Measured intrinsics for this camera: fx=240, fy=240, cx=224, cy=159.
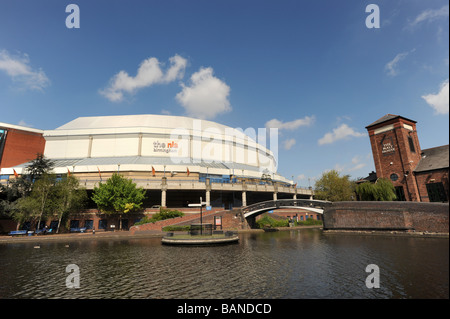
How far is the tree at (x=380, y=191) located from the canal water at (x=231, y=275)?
60.3 feet

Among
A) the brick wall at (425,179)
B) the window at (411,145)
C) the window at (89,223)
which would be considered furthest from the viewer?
the window at (89,223)

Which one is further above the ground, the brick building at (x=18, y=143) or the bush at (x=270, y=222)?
the brick building at (x=18, y=143)

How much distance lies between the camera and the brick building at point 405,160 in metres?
31.6

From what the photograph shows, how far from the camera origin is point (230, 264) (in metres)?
16.1

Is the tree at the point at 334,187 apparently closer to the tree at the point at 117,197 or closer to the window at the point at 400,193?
the window at the point at 400,193

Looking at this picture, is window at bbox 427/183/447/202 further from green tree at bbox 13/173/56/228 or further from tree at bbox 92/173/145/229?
green tree at bbox 13/173/56/228

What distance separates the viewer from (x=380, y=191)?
3578 centimetres

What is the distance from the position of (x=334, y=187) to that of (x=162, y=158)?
40.2 metres

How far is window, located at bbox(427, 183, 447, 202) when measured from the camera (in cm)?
2995

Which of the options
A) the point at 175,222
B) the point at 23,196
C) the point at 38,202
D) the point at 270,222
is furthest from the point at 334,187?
the point at 23,196

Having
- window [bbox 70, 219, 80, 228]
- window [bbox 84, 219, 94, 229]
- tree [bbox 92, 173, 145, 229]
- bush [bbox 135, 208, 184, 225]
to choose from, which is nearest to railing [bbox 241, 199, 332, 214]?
bush [bbox 135, 208, 184, 225]

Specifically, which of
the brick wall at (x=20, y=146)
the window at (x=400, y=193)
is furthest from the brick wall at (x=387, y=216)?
the brick wall at (x=20, y=146)
